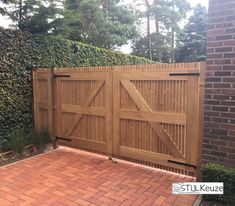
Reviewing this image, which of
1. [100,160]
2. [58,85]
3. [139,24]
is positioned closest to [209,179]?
[100,160]

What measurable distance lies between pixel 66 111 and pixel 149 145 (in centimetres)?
218

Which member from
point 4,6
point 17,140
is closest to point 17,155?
point 17,140

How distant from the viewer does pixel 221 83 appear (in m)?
3.17

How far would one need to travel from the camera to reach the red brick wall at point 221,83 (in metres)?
3.06

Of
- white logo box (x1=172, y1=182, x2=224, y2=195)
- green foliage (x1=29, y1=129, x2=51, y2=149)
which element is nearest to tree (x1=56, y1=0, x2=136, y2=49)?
green foliage (x1=29, y1=129, x2=51, y2=149)

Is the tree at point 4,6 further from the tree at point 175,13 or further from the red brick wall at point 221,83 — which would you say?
the tree at point 175,13

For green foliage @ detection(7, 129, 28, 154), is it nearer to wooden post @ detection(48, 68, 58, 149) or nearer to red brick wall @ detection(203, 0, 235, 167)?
wooden post @ detection(48, 68, 58, 149)

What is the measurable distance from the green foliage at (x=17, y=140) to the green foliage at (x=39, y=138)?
154 mm

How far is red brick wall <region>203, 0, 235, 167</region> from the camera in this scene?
306 cm

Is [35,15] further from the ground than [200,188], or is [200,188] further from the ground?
[35,15]

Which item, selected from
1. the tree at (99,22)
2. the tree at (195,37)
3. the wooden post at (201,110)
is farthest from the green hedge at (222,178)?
the tree at (195,37)

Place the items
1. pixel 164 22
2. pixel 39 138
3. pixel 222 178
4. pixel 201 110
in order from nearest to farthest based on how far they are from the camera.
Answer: pixel 222 178, pixel 201 110, pixel 39 138, pixel 164 22

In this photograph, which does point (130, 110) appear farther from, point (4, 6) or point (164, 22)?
point (164, 22)

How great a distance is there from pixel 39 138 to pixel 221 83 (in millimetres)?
4149
